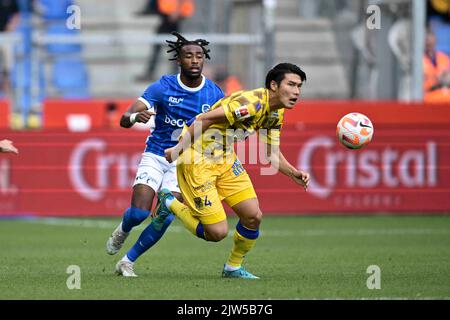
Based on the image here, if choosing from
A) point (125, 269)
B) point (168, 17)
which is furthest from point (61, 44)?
point (125, 269)

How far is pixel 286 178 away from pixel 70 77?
735cm

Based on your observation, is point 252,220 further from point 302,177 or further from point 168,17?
point 168,17

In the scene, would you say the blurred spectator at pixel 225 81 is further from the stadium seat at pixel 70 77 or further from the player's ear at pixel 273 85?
the player's ear at pixel 273 85

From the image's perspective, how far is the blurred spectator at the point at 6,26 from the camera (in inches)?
909

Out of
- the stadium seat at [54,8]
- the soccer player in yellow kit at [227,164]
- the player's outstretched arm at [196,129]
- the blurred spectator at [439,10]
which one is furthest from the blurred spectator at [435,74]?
the player's outstretched arm at [196,129]

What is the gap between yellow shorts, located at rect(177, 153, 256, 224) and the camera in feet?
33.1

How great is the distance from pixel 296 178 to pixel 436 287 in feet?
5.41

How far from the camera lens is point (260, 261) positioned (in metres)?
12.1

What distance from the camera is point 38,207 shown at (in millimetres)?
17984

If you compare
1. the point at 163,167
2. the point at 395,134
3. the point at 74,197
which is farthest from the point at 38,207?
the point at 163,167

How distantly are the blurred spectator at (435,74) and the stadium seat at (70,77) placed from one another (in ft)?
23.6

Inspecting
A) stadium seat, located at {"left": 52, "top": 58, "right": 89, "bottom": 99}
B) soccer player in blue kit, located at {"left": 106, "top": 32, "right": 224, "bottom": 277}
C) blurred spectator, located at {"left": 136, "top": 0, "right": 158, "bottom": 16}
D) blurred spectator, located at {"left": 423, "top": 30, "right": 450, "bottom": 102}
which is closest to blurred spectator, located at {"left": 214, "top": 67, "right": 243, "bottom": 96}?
blurred spectator, located at {"left": 136, "top": 0, "right": 158, "bottom": 16}
